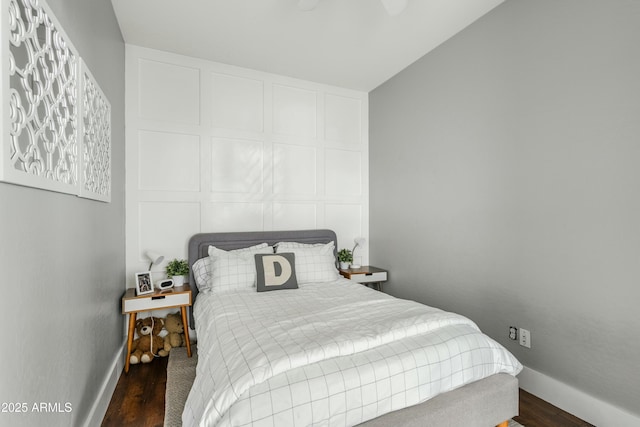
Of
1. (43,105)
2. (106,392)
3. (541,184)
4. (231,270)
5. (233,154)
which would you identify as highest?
(233,154)

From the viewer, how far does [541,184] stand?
2.08m

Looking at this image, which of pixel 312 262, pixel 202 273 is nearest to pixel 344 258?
pixel 312 262

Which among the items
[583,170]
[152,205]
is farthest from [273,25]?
[583,170]

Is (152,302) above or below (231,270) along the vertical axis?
below

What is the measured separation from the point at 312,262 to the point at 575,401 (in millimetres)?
2098

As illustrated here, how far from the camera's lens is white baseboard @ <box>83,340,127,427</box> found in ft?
5.75

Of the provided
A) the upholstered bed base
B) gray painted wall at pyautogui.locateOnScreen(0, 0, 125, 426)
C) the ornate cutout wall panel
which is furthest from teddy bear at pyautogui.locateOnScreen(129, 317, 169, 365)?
the upholstered bed base

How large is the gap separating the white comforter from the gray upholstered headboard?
106 cm

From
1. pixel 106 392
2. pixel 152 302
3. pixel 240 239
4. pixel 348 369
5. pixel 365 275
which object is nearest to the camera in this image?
pixel 348 369

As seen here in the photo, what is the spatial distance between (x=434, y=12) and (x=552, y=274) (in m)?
2.15

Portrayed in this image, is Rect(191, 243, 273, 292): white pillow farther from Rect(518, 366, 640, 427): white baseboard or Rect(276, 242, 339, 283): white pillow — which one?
Rect(518, 366, 640, 427): white baseboard

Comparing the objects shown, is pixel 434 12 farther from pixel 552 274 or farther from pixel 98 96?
pixel 98 96

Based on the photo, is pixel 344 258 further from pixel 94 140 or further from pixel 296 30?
pixel 94 140

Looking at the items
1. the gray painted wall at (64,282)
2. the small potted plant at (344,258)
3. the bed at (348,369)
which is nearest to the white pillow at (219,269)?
the bed at (348,369)
